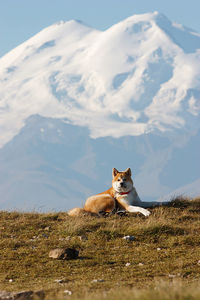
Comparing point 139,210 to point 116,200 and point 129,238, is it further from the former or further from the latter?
point 129,238

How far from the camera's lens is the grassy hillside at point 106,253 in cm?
1017

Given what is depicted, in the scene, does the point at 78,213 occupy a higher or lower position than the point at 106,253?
higher

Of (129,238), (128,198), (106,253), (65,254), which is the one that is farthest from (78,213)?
(65,254)

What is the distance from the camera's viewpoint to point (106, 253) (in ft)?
45.7

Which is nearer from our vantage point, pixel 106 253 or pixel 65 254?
pixel 65 254

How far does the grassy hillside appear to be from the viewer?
33.4ft

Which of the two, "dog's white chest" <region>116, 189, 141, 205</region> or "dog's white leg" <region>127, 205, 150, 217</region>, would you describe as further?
"dog's white chest" <region>116, 189, 141, 205</region>

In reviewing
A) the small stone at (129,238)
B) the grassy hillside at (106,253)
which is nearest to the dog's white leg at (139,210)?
the grassy hillside at (106,253)

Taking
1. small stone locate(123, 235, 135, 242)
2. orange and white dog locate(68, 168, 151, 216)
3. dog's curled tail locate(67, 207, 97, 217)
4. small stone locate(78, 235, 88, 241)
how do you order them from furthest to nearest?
dog's curled tail locate(67, 207, 97, 217)
orange and white dog locate(68, 168, 151, 216)
small stone locate(78, 235, 88, 241)
small stone locate(123, 235, 135, 242)

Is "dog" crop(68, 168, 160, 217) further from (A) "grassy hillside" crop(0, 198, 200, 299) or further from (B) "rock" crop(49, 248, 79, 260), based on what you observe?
(B) "rock" crop(49, 248, 79, 260)

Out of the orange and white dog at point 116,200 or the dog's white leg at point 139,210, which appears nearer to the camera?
the dog's white leg at point 139,210

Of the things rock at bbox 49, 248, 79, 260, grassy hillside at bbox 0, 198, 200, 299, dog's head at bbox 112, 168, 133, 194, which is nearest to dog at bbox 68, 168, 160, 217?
dog's head at bbox 112, 168, 133, 194

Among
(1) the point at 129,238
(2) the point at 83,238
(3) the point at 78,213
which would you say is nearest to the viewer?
(1) the point at 129,238

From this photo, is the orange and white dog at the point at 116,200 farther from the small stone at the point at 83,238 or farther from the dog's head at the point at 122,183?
the small stone at the point at 83,238
